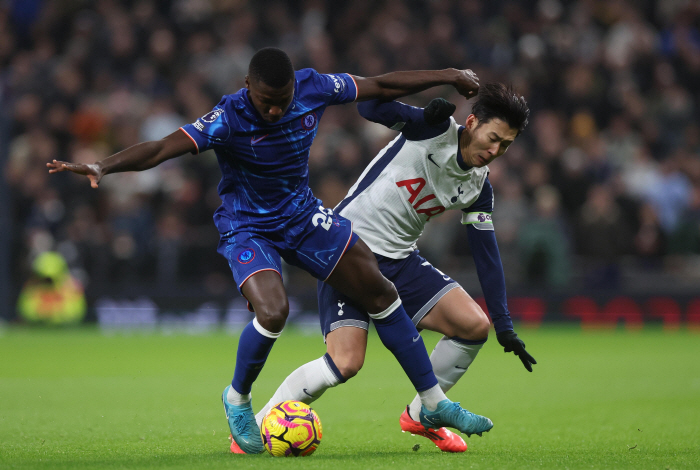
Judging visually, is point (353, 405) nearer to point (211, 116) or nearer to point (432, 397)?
point (432, 397)

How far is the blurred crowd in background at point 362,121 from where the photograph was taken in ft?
42.6

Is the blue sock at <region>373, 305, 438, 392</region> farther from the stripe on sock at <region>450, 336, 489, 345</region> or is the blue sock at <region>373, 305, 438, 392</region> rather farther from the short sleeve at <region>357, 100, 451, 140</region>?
the short sleeve at <region>357, 100, 451, 140</region>

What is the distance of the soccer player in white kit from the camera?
4895 millimetres

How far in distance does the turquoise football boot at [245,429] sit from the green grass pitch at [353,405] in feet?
0.34

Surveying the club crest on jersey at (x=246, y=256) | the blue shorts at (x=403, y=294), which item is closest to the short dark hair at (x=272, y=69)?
the club crest on jersey at (x=246, y=256)

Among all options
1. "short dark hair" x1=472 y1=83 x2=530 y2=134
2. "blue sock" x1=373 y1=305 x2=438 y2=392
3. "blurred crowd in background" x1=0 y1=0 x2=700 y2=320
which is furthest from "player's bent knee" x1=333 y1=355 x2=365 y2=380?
"blurred crowd in background" x1=0 y1=0 x2=700 y2=320

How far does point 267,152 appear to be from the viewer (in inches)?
179

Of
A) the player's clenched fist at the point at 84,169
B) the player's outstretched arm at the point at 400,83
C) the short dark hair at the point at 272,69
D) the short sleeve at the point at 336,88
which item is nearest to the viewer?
the player's clenched fist at the point at 84,169

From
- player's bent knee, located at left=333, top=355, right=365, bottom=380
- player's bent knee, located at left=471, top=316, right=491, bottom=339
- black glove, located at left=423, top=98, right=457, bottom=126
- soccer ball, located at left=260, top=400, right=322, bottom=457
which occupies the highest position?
black glove, located at left=423, top=98, right=457, bottom=126

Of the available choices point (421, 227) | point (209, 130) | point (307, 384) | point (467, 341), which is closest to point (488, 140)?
point (421, 227)

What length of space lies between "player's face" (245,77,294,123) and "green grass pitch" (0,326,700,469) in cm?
166

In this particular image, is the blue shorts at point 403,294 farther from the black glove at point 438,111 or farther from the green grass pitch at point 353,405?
the black glove at point 438,111

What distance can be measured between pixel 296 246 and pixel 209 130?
739mm

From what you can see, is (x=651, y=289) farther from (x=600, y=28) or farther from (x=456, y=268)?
(x=600, y=28)
